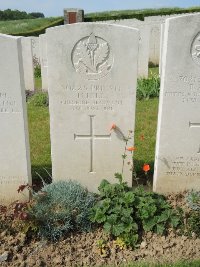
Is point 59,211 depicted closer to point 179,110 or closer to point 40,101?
point 179,110

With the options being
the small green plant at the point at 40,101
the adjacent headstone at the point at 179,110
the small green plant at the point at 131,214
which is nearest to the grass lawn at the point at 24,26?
the small green plant at the point at 40,101

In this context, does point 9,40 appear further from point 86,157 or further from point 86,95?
point 86,157

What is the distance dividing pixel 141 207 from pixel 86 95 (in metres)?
1.40

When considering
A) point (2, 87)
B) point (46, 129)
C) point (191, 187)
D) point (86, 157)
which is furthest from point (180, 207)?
point (46, 129)

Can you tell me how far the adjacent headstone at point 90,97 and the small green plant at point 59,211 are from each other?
50 centimetres

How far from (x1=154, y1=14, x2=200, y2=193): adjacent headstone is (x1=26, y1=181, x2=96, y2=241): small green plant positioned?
42.6 inches

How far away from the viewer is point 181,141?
434 centimetres

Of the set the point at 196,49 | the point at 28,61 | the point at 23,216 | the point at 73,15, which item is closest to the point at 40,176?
the point at 23,216

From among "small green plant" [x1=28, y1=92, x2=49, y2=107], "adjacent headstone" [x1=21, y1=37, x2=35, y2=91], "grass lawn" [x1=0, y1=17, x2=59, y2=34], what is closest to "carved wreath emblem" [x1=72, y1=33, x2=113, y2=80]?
"small green plant" [x1=28, y1=92, x2=49, y2=107]

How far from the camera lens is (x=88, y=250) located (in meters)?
3.75

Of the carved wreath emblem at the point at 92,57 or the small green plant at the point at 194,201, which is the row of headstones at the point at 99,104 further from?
the small green plant at the point at 194,201

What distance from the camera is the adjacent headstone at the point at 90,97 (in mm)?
3896

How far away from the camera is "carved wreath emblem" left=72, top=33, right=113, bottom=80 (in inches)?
154

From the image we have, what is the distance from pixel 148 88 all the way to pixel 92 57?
5396 millimetres
